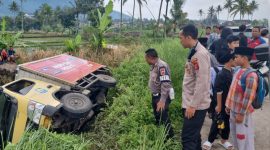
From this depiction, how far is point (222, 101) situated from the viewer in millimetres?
4984

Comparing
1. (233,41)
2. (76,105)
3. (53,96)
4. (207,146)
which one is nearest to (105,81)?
(76,105)

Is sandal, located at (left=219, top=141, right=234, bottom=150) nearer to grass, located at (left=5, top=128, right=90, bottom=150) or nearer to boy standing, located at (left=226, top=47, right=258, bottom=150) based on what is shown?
boy standing, located at (left=226, top=47, right=258, bottom=150)

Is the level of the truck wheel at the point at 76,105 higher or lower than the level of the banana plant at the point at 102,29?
lower

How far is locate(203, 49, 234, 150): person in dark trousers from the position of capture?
486 centimetres

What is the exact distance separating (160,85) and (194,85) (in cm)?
114

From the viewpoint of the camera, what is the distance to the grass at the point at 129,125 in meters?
4.36

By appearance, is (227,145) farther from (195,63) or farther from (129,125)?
(195,63)

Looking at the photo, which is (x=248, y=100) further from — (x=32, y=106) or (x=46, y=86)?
(x=46, y=86)

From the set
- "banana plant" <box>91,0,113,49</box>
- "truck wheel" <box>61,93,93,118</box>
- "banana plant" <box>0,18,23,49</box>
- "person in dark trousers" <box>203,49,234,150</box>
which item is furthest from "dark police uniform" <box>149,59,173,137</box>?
"banana plant" <box>0,18,23,49</box>

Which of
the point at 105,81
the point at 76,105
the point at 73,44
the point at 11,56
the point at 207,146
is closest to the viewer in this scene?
the point at 207,146

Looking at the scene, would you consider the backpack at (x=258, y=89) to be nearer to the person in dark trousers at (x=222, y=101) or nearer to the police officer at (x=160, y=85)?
the person in dark trousers at (x=222, y=101)

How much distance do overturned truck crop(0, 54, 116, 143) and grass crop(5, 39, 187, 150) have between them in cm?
44

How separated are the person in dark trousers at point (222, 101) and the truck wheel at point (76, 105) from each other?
223 centimetres

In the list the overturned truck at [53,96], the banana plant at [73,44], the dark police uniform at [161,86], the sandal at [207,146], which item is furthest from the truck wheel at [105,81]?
the banana plant at [73,44]
